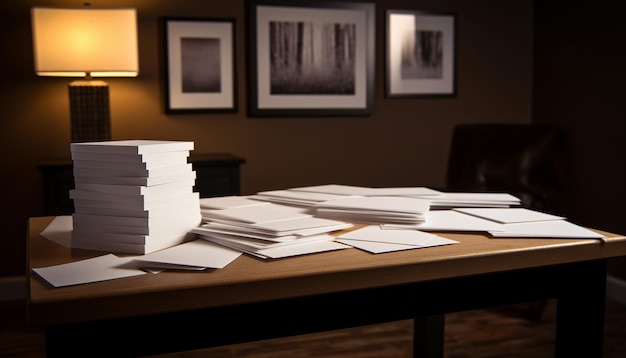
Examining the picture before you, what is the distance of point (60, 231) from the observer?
1.66 metres

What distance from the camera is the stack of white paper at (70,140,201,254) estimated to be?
4.59ft

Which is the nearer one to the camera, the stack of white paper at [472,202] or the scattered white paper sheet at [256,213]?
the scattered white paper sheet at [256,213]

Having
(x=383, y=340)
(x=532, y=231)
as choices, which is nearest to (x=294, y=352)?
(x=383, y=340)

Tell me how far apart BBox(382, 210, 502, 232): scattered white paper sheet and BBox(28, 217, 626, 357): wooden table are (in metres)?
0.05

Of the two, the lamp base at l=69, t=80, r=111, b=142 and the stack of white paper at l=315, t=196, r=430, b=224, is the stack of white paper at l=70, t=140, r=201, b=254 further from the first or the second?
the lamp base at l=69, t=80, r=111, b=142

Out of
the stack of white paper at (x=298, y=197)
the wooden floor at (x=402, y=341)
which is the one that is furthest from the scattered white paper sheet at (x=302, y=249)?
the wooden floor at (x=402, y=341)

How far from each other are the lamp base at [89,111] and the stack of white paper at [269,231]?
2098 mm

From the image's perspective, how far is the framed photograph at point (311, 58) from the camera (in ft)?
13.6

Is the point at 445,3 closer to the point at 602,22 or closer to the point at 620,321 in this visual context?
the point at 602,22

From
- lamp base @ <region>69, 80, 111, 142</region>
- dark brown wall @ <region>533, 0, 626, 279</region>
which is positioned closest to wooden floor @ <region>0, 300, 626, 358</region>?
dark brown wall @ <region>533, 0, 626, 279</region>

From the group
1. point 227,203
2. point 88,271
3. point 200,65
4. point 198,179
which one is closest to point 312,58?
point 200,65

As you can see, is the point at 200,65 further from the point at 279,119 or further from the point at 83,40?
the point at 83,40

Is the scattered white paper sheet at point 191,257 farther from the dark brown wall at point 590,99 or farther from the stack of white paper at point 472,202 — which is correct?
the dark brown wall at point 590,99

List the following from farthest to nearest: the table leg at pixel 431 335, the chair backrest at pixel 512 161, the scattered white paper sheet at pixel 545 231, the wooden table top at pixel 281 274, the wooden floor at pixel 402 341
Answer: the chair backrest at pixel 512 161 < the wooden floor at pixel 402 341 < the table leg at pixel 431 335 < the scattered white paper sheet at pixel 545 231 < the wooden table top at pixel 281 274
